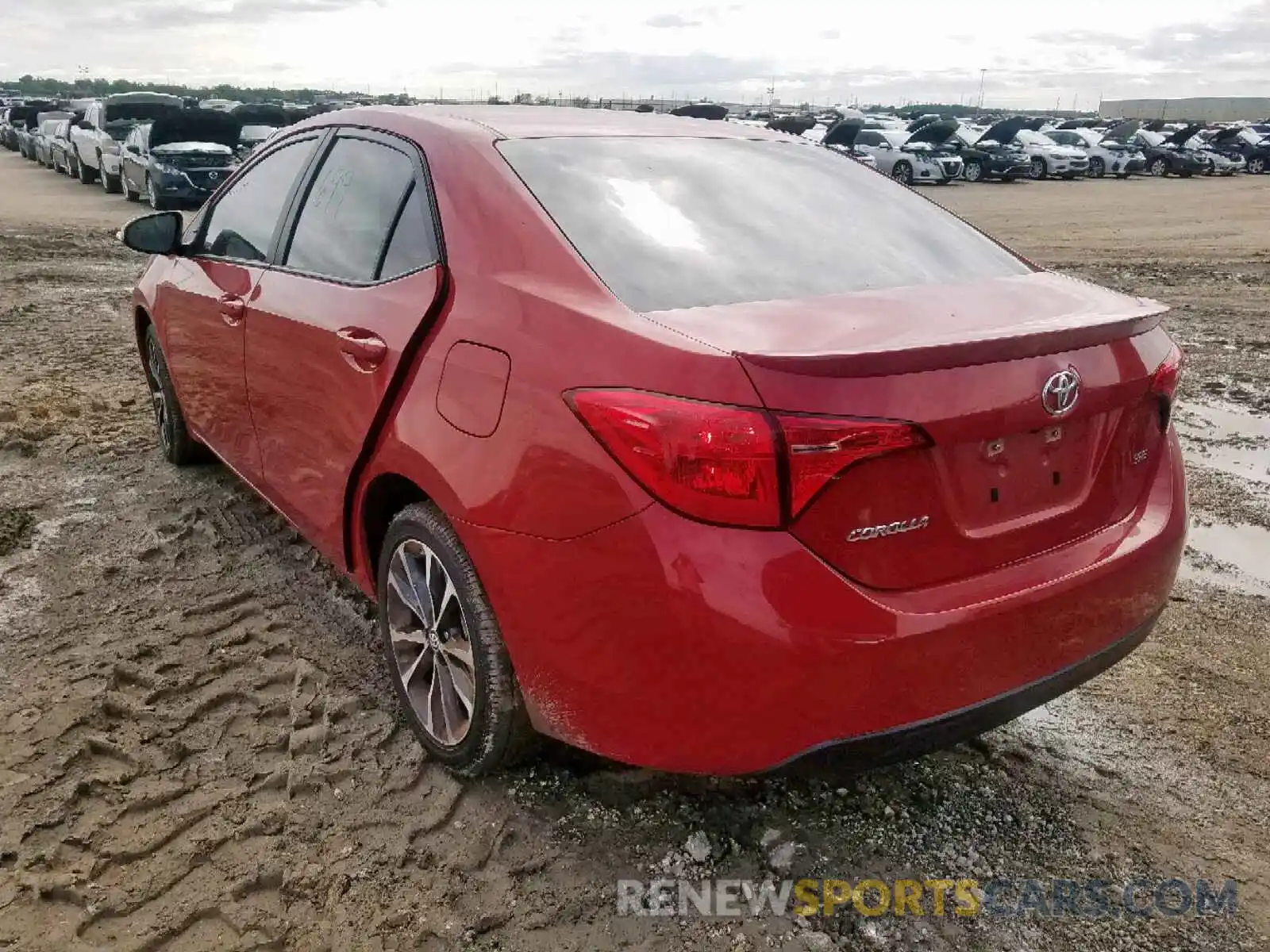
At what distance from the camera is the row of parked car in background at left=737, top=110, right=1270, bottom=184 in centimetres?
2709

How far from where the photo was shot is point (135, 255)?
12891 mm

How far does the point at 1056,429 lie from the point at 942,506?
1.09 feet

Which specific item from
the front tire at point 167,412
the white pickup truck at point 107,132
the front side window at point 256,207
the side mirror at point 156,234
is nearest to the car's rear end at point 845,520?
the front side window at point 256,207

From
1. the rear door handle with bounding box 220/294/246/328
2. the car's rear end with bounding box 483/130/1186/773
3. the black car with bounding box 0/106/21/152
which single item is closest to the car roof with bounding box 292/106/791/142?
the car's rear end with bounding box 483/130/1186/773

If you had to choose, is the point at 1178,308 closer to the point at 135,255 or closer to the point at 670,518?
the point at 670,518

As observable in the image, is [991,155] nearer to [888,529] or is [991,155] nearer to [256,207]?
[256,207]

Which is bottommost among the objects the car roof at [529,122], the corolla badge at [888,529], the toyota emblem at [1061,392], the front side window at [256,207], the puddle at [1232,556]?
the puddle at [1232,556]

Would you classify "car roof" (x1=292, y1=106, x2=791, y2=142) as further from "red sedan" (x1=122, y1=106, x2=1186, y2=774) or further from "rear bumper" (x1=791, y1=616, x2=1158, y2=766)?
"rear bumper" (x1=791, y1=616, x2=1158, y2=766)

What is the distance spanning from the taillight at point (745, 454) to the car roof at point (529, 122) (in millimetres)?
1277

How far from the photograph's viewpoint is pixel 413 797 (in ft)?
8.80

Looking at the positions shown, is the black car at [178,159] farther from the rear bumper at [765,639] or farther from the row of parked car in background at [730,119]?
the rear bumper at [765,639]

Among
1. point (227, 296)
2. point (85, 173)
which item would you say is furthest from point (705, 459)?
point (85, 173)

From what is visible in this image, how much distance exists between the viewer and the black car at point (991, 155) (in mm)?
28703

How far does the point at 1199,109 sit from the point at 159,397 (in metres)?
129
